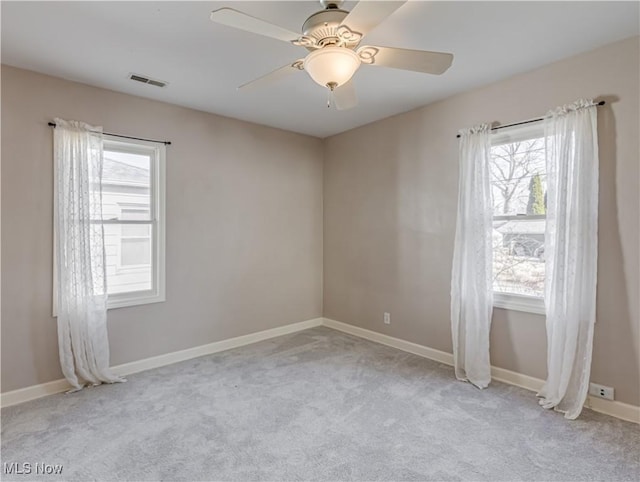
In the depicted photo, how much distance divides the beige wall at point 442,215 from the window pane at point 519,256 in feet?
0.83

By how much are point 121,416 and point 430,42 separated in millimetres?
3439

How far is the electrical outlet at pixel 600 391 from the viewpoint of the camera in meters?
2.51

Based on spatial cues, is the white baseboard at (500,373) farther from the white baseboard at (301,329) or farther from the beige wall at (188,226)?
the beige wall at (188,226)

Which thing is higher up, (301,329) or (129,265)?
(129,265)

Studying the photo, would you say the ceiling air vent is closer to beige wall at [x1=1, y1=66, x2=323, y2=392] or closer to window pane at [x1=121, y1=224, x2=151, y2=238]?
beige wall at [x1=1, y1=66, x2=323, y2=392]

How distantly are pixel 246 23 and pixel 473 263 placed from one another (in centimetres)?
257

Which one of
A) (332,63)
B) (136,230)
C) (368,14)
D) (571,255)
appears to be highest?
(368,14)

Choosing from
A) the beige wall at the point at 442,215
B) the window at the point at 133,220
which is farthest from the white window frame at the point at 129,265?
the beige wall at the point at 442,215

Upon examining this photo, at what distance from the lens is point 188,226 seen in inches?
147

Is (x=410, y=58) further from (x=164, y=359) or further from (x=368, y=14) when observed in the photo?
(x=164, y=359)

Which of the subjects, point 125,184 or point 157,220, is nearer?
point 125,184

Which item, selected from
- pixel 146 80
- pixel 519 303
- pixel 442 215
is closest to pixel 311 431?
pixel 519 303

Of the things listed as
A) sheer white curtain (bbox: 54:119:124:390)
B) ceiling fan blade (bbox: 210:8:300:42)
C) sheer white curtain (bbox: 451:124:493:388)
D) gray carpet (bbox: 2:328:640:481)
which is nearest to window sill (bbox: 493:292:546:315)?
sheer white curtain (bbox: 451:124:493:388)

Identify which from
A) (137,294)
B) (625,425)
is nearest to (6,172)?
Result: (137,294)
